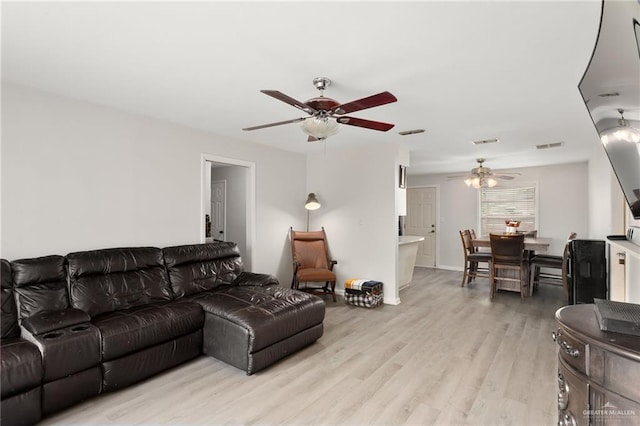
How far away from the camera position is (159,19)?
5.78 feet

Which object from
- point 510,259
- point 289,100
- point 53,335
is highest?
→ point 289,100

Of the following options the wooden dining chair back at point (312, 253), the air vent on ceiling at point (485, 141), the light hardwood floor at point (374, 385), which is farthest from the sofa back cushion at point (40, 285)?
the air vent on ceiling at point (485, 141)

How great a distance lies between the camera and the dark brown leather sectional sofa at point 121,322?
2107 mm

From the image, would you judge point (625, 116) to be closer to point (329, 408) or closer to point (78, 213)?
point (329, 408)

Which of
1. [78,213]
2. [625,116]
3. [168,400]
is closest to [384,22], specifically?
[625,116]

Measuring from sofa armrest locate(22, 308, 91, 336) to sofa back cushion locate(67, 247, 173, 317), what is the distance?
0.26m

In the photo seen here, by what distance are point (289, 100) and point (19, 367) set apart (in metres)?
2.30

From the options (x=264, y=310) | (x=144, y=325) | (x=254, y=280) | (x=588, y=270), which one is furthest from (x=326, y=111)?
(x=588, y=270)

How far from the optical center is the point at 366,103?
2.17m

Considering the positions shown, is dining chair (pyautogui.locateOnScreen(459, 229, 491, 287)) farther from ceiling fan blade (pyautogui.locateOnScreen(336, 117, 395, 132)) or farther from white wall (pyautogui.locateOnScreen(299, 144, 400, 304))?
ceiling fan blade (pyautogui.locateOnScreen(336, 117, 395, 132))

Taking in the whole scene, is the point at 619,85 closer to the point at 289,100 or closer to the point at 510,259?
the point at 289,100

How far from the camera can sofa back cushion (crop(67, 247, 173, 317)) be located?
275 centimetres

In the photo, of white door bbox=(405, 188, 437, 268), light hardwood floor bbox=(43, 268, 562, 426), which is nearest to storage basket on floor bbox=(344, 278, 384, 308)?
light hardwood floor bbox=(43, 268, 562, 426)

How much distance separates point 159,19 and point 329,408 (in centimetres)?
258
